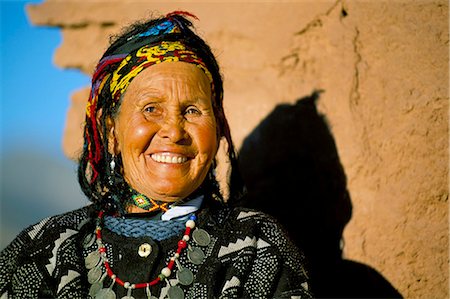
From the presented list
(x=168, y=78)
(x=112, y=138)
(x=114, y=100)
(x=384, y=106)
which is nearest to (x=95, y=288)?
(x=112, y=138)

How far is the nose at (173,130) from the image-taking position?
2.33m

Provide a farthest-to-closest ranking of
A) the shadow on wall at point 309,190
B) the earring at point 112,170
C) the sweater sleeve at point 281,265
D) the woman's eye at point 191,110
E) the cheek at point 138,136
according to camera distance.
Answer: the shadow on wall at point 309,190 → the earring at point 112,170 → the woman's eye at point 191,110 → the cheek at point 138,136 → the sweater sleeve at point 281,265

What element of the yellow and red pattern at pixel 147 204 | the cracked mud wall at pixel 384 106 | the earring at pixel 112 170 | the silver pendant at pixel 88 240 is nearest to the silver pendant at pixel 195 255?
the yellow and red pattern at pixel 147 204

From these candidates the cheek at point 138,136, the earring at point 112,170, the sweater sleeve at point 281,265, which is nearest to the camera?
the sweater sleeve at point 281,265

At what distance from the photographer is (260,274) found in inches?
89.4

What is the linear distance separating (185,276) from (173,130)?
66cm

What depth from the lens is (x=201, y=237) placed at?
2420 millimetres

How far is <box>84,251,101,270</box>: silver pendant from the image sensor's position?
2.36m

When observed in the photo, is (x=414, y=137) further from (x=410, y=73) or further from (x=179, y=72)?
(x=179, y=72)

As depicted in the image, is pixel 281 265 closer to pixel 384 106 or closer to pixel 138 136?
pixel 138 136

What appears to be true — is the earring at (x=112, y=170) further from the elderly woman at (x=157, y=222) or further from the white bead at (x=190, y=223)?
the white bead at (x=190, y=223)

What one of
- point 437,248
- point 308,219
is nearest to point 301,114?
point 308,219

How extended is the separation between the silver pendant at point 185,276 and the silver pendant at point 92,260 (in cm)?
38

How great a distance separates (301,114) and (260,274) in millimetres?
1295
